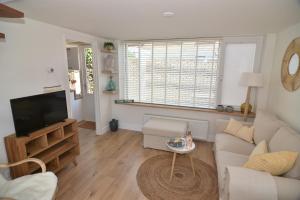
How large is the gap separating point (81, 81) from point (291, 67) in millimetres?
4545

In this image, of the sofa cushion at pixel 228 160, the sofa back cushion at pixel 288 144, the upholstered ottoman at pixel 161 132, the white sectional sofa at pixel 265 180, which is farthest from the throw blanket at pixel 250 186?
the upholstered ottoman at pixel 161 132

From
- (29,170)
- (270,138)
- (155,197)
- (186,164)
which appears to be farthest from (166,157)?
(29,170)

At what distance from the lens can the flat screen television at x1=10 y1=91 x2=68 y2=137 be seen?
1.89m

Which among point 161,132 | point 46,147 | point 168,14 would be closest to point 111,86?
point 161,132

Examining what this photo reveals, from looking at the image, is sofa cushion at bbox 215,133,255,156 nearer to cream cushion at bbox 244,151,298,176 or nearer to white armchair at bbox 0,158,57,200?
cream cushion at bbox 244,151,298,176

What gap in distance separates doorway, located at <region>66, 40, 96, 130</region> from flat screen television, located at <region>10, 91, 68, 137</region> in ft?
6.36

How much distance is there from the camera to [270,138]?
7.03 feet

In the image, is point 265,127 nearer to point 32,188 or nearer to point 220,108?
point 220,108

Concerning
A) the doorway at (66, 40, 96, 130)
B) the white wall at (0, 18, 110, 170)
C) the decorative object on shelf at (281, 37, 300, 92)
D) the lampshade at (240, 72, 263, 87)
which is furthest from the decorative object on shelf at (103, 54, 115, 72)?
the decorative object on shelf at (281, 37, 300, 92)

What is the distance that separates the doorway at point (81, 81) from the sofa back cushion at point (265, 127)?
11.8 feet

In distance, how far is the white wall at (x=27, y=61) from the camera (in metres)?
2.00

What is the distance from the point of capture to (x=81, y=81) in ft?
15.0

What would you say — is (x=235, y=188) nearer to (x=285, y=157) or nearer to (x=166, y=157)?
(x=285, y=157)

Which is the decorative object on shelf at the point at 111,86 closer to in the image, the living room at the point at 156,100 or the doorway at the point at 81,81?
the living room at the point at 156,100
